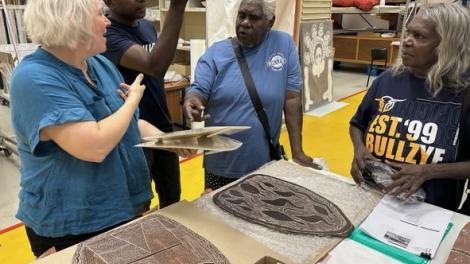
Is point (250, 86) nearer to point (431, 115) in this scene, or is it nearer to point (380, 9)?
point (431, 115)

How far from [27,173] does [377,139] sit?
1.23 m

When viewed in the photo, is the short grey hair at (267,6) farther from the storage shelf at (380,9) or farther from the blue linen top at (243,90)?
the storage shelf at (380,9)

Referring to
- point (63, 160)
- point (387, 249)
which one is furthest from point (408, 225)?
point (63, 160)

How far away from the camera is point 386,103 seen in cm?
149

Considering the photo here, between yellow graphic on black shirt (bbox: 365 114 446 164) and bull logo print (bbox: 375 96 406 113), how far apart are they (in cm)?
3

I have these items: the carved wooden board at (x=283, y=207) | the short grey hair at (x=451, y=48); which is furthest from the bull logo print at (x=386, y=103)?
the carved wooden board at (x=283, y=207)

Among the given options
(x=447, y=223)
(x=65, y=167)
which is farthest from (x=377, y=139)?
(x=65, y=167)

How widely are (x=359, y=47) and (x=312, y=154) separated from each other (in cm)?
441

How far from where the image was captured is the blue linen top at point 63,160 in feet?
3.29

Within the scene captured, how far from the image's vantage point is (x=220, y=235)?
103 centimetres

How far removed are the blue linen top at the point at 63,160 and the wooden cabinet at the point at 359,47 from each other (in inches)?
264

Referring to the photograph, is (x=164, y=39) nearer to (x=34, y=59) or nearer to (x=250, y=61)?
(x=250, y=61)

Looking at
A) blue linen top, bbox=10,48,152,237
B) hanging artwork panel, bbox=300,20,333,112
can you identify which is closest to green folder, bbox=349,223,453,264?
blue linen top, bbox=10,48,152,237

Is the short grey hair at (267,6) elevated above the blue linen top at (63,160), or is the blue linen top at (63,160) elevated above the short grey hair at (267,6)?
the short grey hair at (267,6)
